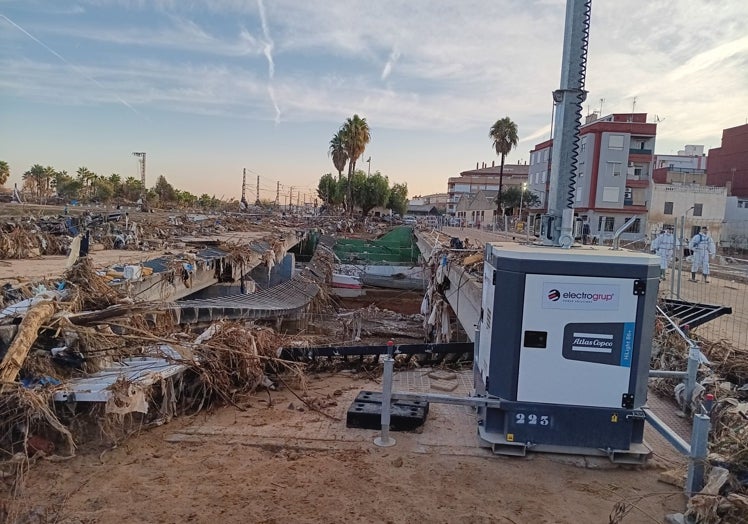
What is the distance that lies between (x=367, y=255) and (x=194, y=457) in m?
32.2

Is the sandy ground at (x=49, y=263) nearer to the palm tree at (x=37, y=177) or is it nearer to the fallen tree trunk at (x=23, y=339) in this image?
the fallen tree trunk at (x=23, y=339)

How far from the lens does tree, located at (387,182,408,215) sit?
8906 cm

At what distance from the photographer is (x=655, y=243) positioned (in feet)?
51.0

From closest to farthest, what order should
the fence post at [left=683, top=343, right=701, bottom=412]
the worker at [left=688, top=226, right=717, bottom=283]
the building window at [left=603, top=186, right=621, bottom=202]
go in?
the fence post at [left=683, top=343, right=701, bottom=412]
the worker at [left=688, top=226, right=717, bottom=283]
the building window at [left=603, top=186, right=621, bottom=202]

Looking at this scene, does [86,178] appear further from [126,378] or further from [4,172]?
[126,378]

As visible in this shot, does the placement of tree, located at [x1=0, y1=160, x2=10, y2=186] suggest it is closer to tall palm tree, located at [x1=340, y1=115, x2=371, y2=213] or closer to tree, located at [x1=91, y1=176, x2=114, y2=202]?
tree, located at [x1=91, y1=176, x2=114, y2=202]

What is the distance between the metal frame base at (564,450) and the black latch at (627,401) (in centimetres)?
39

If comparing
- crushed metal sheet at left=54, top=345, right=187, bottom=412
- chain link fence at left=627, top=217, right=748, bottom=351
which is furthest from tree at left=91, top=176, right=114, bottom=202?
crushed metal sheet at left=54, top=345, right=187, bottom=412

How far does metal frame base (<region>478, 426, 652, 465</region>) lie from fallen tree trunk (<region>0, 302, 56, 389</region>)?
453cm

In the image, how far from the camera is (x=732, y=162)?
180ft

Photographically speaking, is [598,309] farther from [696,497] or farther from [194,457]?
[194,457]

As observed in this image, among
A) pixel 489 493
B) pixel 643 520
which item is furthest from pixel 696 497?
pixel 489 493

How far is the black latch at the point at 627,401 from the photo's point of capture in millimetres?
4625

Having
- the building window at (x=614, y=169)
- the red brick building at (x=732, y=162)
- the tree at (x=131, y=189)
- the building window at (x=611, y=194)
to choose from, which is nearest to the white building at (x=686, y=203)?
the building window at (x=611, y=194)
